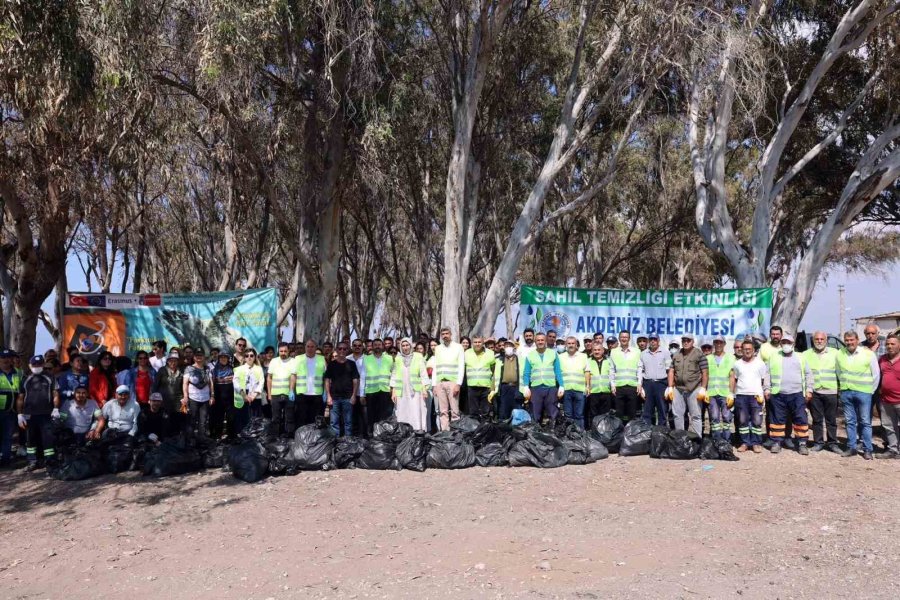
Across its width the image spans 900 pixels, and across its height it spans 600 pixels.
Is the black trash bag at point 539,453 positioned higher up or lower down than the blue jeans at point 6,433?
lower down

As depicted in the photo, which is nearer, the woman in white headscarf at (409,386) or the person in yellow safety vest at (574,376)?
the person in yellow safety vest at (574,376)

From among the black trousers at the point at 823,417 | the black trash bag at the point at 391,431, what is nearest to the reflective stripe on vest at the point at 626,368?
the black trousers at the point at 823,417

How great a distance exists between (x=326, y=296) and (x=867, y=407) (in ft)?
29.7

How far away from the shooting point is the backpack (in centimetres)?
1048

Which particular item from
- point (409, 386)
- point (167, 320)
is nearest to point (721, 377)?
point (409, 386)

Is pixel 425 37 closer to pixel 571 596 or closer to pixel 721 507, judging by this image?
pixel 721 507

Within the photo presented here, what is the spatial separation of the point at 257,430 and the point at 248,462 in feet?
4.89

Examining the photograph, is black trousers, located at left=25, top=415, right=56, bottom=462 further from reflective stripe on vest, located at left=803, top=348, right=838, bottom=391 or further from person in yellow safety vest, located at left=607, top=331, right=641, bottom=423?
reflective stripe on vest, located at left=803, top=348, right=838, bottom=391

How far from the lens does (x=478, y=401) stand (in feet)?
36.5

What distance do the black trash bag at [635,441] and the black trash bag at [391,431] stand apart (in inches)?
111

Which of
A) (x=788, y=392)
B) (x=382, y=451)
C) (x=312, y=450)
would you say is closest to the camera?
(x=312, y=450)

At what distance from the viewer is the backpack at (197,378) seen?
10484 millimetres

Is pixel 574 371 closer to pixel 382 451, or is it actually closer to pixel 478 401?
pixel 478 401

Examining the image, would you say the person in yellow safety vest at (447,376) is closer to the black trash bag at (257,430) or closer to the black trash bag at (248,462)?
the black trash bag at (257,430)
